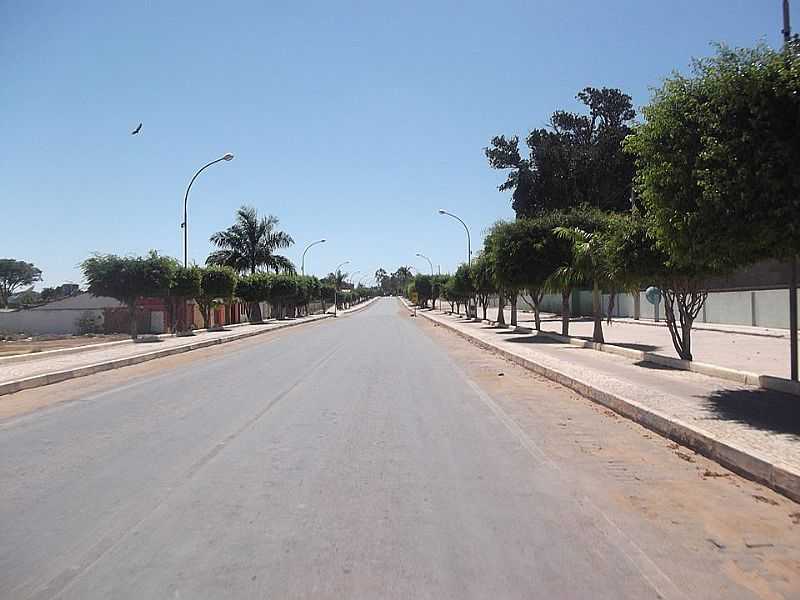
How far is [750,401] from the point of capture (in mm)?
11953

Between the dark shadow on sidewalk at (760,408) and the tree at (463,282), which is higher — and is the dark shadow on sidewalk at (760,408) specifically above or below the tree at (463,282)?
below

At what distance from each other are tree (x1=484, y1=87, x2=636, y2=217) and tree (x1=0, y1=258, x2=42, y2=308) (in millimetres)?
90938

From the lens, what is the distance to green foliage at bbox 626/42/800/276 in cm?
1006

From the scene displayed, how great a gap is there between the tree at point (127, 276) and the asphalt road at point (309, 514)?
24852 millimetres

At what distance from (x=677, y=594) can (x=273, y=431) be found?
6710 millimetres

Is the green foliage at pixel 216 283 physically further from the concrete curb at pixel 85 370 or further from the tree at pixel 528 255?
the tree at pixel 528 255

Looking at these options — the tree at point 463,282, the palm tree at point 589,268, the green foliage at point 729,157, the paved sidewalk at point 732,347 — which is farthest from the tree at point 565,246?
the tree at point 463,282

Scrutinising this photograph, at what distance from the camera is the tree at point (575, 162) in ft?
189

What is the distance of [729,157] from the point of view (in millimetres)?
10375

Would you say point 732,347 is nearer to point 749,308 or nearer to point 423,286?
point 749,308

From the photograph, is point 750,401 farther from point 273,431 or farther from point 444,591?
point 444,591

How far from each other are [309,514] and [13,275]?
133024 mm

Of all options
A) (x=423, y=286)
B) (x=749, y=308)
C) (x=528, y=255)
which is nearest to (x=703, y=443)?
(x=528, y=255)

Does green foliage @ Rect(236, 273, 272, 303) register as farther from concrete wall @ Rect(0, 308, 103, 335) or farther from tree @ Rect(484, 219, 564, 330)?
tree @ Rect(484, 219, 564, 330)
